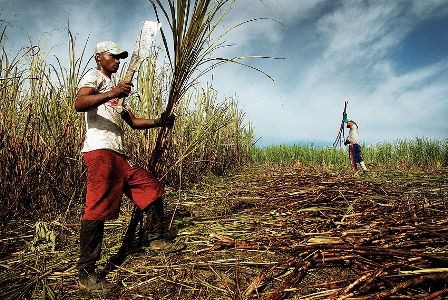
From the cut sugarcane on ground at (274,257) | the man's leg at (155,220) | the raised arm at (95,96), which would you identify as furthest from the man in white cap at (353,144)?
the raised arm at (95,96)

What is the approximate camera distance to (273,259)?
2.35 m

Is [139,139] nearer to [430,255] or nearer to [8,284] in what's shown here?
[8,284]

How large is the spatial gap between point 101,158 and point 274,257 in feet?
4.59

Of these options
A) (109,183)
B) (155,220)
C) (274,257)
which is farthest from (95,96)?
(274,257)

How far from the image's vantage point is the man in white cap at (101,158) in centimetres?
214

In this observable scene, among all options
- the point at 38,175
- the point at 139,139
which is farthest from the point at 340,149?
the point at 38,175

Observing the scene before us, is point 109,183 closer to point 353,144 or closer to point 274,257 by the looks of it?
point 274,257

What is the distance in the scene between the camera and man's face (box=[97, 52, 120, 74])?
234 centimetres

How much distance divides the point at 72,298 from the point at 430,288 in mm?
2064

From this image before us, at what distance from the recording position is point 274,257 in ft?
7.81

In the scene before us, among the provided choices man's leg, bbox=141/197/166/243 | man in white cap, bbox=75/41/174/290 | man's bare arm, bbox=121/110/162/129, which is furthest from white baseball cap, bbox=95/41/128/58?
man's leg, bbox=141/197/166/243

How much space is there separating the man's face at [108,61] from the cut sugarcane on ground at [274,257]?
50.6 inches

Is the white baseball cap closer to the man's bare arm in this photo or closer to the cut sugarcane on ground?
the man's bare arm

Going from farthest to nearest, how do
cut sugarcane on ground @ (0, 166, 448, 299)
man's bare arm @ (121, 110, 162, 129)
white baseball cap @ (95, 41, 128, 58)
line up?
1. man's bare arm @ (121, 110, 162, 129)
2. white baseball cap @ (95, 41, 128, 58)
3. cut sugarcane on ground @ (0, 166, 448, 299)
